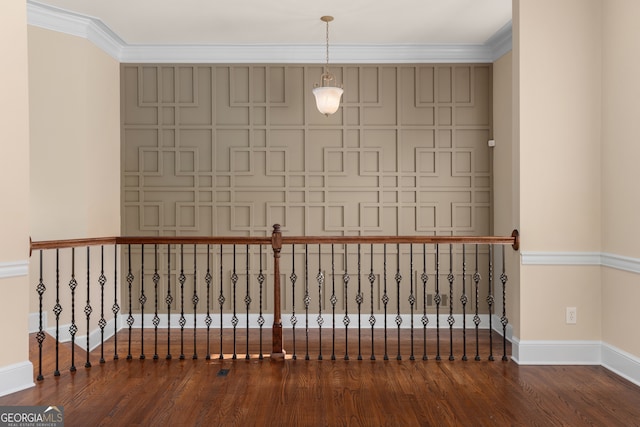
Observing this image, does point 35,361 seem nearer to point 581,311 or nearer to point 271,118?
point 271,118

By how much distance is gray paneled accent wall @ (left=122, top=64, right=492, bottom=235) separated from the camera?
531 centimetres

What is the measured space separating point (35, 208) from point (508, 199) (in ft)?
15.0

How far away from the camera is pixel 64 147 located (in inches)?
179

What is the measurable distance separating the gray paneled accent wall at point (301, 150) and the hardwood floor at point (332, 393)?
1.96m

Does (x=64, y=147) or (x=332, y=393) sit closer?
(x=332, y=393)

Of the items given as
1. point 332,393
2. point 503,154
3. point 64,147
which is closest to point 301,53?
point 503,154

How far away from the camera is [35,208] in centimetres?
439

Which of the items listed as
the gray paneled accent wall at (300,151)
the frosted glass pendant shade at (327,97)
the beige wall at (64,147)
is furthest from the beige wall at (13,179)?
the frosted glass pendant shade at (327,97)

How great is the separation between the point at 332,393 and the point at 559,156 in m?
2.36

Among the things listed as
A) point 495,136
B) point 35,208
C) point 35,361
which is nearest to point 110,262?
point 35,208

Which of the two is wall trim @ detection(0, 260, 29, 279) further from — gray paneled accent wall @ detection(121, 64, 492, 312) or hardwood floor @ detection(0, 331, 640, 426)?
gray paneled accent wall @ detection(121, 64, 492, 312)

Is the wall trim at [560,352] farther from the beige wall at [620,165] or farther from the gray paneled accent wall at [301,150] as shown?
the gray paneled accent wall at [301,150]

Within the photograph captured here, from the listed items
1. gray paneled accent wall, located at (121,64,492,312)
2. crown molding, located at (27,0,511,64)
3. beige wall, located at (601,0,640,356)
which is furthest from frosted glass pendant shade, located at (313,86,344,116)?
beige wall, located at (601,0,640,356)

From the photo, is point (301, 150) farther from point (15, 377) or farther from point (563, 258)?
point (15, 377)
